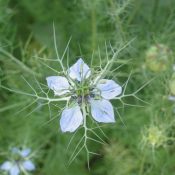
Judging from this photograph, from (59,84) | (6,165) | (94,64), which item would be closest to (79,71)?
(59,84)

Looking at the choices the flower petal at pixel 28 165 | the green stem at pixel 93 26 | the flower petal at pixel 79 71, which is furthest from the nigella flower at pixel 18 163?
the flower petal at pixel 79 71

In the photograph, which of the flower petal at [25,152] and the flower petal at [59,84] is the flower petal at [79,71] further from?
the flower petal at [25,152]


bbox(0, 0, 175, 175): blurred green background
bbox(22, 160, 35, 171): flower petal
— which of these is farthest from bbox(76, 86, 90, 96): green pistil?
bbox(22, 160, 35, 171): flower petal

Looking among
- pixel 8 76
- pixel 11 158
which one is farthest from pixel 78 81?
pixel 11 158

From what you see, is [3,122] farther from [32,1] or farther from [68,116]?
[68,116]

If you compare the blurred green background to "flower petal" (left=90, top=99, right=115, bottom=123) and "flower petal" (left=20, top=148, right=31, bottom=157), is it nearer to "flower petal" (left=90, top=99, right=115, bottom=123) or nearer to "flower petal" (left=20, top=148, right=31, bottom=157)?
"flower petal" (left=20, top=148, right=31, bottom=157)

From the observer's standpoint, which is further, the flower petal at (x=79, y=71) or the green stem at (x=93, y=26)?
the green stem at (x=93, y=26)

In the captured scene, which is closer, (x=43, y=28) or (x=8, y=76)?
(x=8, y=76)
